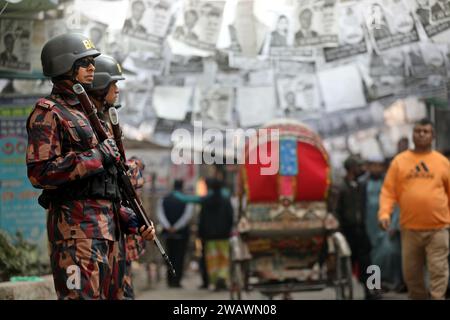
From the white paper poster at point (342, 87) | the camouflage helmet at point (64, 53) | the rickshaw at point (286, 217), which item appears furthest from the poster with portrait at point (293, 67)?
the camouflage helmet at point (64, 53)

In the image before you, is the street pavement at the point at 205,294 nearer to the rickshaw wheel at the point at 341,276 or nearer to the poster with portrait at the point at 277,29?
the rickshaw wheel at the point at 341,276

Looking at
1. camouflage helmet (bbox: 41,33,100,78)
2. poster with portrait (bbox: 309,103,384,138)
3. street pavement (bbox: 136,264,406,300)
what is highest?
poster with portrait (bbox: 309,103,384,138)

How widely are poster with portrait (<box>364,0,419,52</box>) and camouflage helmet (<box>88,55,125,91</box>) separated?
180 inches

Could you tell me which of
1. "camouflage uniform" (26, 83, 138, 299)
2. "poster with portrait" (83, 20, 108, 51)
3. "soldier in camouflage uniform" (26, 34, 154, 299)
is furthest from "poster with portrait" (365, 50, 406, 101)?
"camouflage uniform" (26, 83, 138, 299)

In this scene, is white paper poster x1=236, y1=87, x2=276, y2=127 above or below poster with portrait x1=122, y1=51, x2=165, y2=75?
below

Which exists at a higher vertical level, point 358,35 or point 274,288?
point 358,35

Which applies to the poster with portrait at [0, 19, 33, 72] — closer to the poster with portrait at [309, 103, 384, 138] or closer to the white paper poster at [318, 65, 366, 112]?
the white paper poster at [318, 65, 366, 112]

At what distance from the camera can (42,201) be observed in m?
6.07

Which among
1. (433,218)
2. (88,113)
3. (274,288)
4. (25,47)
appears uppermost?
(25,47)

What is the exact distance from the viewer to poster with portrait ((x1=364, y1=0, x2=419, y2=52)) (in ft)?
37.6

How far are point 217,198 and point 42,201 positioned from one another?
11.3 m

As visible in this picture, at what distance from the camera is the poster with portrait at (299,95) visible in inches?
520

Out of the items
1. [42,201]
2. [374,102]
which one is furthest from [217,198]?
[42,201]
